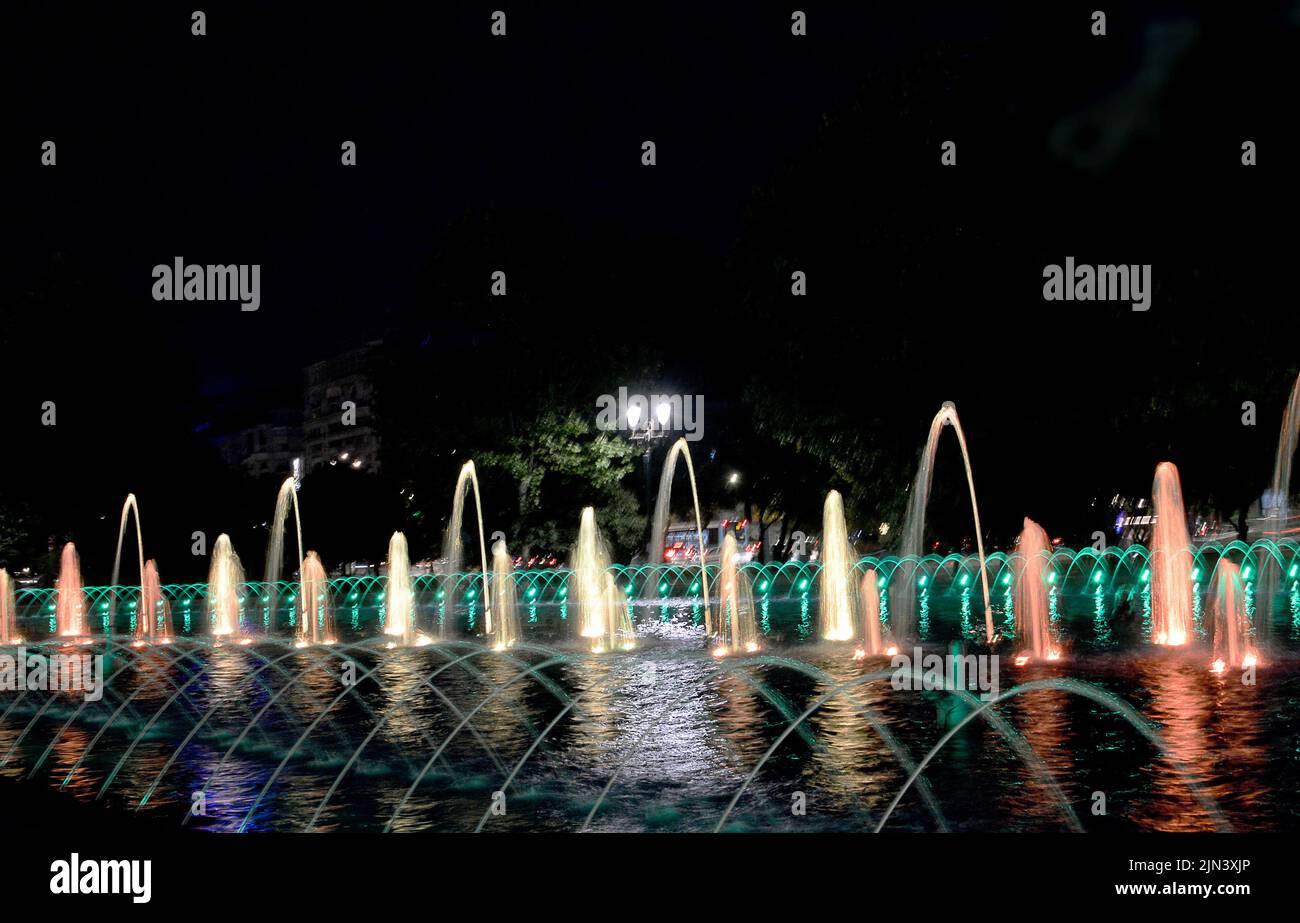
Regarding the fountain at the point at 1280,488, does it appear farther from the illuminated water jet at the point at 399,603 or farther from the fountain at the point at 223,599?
the fountain at the point at 223,599

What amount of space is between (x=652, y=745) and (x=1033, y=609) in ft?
29.6

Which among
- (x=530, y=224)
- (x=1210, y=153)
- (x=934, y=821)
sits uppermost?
(x=530, y=224)

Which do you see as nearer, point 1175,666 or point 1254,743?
point 1254,743

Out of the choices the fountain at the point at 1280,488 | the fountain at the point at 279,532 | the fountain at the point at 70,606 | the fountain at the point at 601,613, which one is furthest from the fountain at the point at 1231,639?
the fountain at the point at 279,532

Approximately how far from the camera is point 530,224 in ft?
149

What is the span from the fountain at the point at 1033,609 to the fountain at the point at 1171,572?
167 centimetres

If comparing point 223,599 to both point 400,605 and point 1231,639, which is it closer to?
point 400,605

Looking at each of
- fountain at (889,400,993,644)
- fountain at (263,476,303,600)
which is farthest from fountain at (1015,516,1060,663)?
fountain at (263,476,303,600)

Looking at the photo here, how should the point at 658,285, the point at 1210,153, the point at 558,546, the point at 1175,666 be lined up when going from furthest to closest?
1. the point at 658,285
2. the point at 558,546
3. the point at 1210,153
4. the point at 1175,666

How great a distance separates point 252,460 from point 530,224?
11626 centimetres

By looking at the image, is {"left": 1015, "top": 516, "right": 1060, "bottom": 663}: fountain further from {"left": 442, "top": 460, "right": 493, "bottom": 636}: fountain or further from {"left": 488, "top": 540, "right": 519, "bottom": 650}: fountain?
{"left": 442, "top": 460, "right": 493, "bottom": 636}: fountain

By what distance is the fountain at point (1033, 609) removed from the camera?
17906 millimetres
